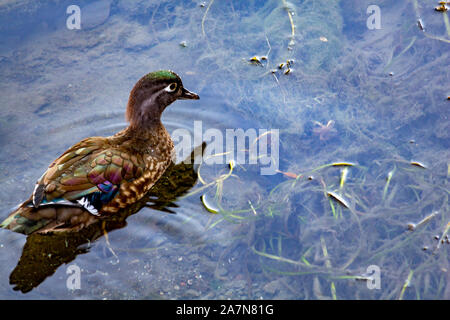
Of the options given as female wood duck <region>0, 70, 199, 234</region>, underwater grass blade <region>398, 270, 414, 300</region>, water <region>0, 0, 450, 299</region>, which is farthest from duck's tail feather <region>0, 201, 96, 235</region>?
underwater grass blade <region>398, 270, 414, 300</region>

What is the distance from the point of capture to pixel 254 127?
16.4 feet

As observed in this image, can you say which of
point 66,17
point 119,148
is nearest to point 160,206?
point 119,148

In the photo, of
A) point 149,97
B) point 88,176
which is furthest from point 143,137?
point 88,176

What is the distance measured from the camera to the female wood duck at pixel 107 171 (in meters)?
3.90

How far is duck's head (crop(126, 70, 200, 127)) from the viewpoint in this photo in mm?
4578

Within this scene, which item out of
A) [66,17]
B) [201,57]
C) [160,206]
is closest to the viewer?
[160,206]

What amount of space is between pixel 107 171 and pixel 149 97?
89 cm

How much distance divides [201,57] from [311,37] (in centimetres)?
135

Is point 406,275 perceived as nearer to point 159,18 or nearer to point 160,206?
point 160,206

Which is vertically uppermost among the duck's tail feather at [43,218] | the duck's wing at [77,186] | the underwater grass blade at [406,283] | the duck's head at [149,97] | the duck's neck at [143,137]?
the duck's head at [149,97]

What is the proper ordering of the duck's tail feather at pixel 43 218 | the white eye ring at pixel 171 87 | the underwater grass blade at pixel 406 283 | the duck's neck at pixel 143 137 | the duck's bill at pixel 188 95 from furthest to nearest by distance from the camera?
the duck's bill at pixel 188 95 → the white eye ring at pixel 171 87 → the duck's neck at pixel 143 137 → the duck's tail feather at pixel 43 218 → the underwater grass blade at pixel 406 283

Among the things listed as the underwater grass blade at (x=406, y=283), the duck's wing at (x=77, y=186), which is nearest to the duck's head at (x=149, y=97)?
the duck's wing at (x=77, y=186)

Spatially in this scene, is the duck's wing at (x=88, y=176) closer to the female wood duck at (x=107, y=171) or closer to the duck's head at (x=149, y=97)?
the female wood duck at (x=107, y=171)

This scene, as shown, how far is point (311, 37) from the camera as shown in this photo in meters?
5.79
